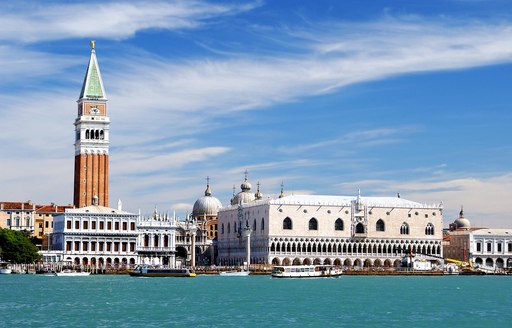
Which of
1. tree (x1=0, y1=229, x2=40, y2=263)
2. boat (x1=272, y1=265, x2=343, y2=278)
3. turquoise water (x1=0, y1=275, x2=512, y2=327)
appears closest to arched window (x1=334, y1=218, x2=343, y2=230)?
boat (x1=272, y1=265, x2=343, y2=278)

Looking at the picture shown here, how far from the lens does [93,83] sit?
470 ft

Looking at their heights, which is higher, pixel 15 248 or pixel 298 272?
pixel 15 248

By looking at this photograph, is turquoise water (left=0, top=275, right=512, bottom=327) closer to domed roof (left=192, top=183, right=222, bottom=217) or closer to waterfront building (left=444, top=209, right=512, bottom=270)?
waterfront building (left=444, top=209, right=512, bottom=270)

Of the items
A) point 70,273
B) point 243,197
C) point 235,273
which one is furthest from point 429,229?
point 70,273

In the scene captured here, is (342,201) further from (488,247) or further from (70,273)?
(70,273)

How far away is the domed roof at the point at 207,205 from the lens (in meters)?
161

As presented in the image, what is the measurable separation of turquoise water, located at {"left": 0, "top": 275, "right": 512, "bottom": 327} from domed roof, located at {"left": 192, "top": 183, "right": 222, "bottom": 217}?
71.7m

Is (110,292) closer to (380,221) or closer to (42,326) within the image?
(42,326)

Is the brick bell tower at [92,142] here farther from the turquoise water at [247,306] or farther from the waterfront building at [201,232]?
the turquoise water at [247,306]

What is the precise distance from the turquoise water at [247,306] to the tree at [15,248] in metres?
33.3

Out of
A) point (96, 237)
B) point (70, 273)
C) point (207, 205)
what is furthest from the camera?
point (207, 205)

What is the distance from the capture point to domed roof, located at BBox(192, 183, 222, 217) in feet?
529

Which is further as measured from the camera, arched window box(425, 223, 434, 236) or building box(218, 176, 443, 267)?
arched window box(425, 223, 434, 236)

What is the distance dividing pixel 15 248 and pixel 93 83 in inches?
1154
